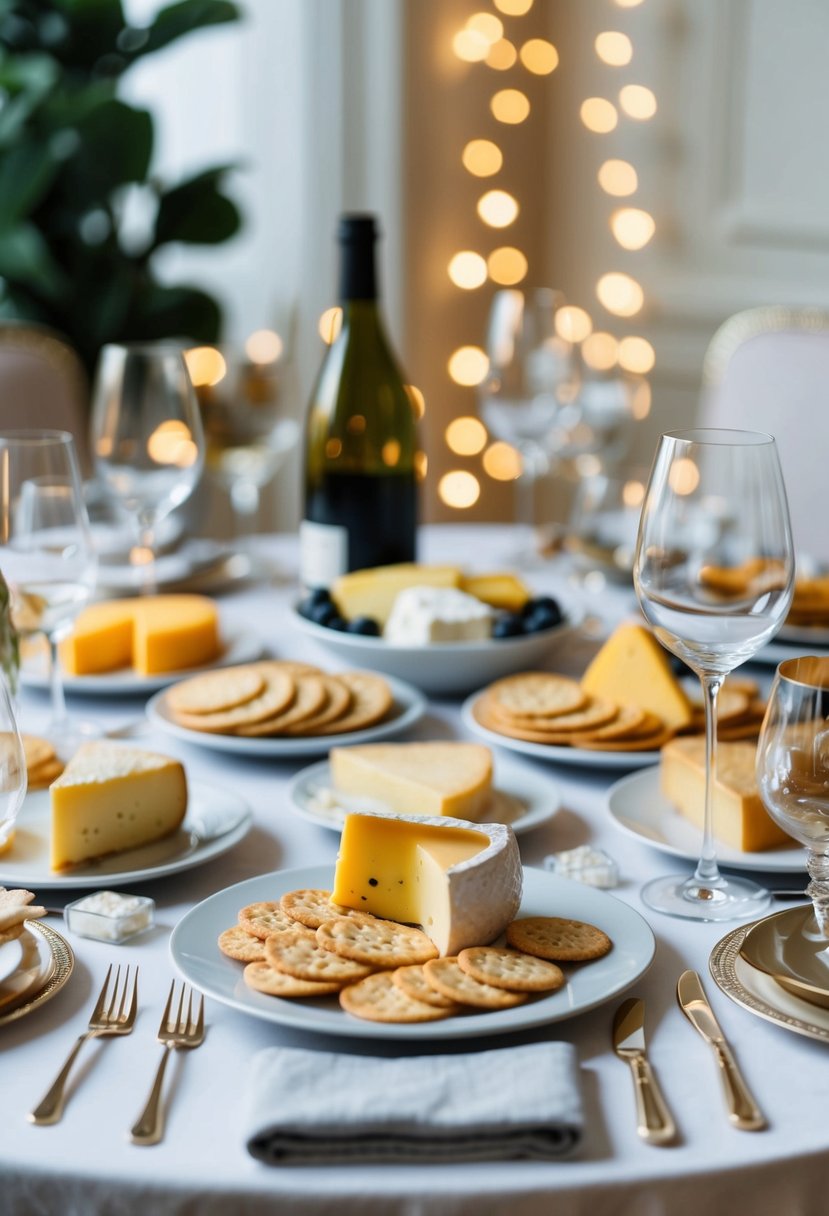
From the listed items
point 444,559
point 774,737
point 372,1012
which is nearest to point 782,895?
point 774,737

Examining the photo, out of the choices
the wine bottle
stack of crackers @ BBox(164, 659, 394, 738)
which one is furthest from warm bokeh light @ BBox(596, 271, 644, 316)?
stack of crackers @ BBox(164, 659, 394, 738)

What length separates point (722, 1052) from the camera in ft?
2.57

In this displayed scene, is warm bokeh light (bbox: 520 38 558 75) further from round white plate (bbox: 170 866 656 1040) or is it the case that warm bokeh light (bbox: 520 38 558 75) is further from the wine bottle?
round white plate (bbox: 170 866 656 1040)

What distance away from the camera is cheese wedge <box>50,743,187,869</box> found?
1018 mm

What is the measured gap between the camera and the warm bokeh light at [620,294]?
141 inches

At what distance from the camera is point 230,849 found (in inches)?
42.3

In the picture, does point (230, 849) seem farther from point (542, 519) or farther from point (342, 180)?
point (542, 519)

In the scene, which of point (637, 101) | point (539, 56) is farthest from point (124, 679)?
point (539, 56)

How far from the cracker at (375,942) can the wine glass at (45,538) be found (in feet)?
1.70

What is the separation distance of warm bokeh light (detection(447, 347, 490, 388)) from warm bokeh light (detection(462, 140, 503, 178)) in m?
0.45

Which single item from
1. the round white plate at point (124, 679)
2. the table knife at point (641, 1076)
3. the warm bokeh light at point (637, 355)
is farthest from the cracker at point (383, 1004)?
the warm bokeh light at point (637, 355)

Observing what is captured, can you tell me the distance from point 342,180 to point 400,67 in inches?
11.8

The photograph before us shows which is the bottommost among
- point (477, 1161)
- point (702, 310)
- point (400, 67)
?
point (477, 1161)

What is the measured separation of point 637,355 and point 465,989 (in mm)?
2987
